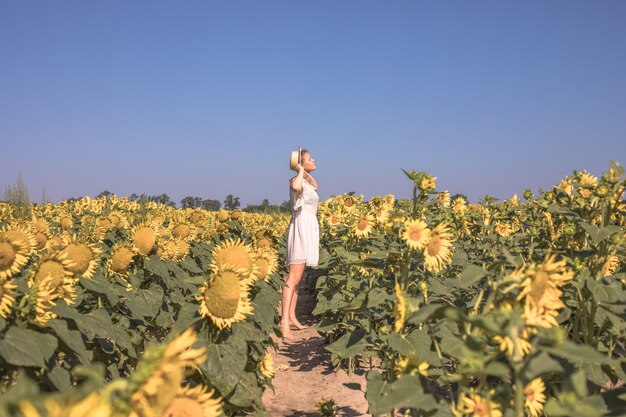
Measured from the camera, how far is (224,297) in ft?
9.06

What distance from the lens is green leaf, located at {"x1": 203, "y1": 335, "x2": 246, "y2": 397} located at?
2725 millimetres

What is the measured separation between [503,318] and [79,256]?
8.85 feet

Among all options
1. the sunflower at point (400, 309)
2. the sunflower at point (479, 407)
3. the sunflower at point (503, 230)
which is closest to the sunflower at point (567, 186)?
the sunflower at point (503, 230)

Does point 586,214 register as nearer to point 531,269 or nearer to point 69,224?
point 531,269

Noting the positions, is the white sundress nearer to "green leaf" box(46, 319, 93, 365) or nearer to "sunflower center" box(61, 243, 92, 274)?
"sunflower center" box(61, 243, 92, 274)

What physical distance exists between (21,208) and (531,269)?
32.9ft

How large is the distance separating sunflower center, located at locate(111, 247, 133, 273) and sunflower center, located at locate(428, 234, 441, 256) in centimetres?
232

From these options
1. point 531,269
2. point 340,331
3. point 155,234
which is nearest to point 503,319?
point 531,269

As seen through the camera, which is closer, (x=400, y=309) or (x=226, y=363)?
(x=400, y=309)

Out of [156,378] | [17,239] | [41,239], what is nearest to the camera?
[156,378]

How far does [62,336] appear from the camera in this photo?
234 centimetres

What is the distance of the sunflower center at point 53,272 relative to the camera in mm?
2494

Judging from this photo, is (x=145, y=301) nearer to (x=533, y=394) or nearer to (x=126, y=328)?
(x=126, y=328)

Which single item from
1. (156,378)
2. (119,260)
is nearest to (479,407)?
(156,378)
